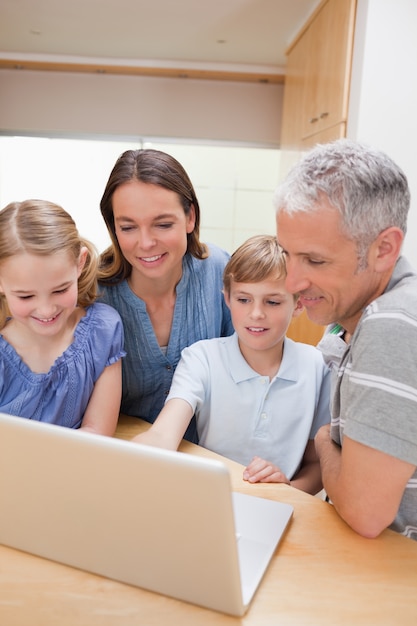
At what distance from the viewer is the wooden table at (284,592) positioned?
28.6 inches

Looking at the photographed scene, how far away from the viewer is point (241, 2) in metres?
3.54

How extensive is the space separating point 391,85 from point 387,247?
2174 millimetres

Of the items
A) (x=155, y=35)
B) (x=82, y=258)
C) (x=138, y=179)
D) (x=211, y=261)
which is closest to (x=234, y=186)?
(x=155, y=35)

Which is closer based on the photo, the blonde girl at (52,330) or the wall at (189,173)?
the blonde girl at (52,330)

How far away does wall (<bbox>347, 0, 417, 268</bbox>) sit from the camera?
2.69 meters

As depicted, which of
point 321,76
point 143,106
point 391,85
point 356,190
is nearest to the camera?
point 356,190

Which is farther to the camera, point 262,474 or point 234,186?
point 234,186

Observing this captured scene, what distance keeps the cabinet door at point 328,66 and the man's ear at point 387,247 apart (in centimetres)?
230

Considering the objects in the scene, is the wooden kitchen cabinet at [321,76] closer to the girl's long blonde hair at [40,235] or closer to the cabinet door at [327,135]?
the cabinet door at [327,135]

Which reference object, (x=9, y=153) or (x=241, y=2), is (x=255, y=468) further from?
(x=9, y=153)

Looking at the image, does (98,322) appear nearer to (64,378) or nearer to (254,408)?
(64,378)

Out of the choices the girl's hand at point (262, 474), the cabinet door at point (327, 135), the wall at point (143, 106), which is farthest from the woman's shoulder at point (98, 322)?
the wall at point (143, 106)

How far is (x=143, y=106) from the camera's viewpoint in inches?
209

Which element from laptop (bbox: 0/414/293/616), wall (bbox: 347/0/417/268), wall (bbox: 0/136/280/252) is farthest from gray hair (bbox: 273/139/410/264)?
wall (bbox: 0/136/280/252)
